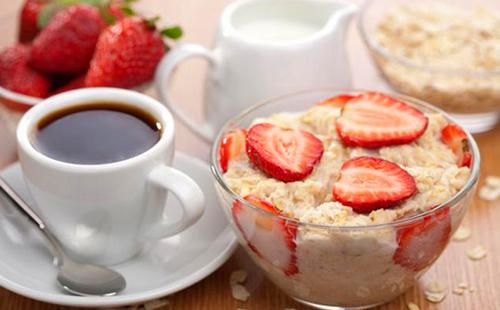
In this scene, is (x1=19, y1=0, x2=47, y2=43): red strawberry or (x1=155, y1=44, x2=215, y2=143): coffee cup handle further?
(x1=19, y1=0, x2=47, y2=43): red strawberry

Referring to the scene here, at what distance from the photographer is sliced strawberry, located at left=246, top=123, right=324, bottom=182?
1207 mm

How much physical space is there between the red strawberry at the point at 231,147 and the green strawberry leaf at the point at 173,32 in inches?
14.3

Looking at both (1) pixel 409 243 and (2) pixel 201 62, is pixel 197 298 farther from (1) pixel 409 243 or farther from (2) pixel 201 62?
(2) pixel 201 62

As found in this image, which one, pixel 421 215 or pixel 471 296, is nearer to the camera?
pixel 421 215

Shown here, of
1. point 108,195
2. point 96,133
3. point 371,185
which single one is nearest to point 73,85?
point 96,133

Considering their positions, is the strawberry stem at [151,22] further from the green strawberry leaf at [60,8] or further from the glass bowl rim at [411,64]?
the glass bowl rim at [411,64]

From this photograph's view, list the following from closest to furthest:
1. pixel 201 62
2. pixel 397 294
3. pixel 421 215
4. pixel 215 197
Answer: pixel 421 215, pixel 397 294, pixel 215 197, pixel 201 62

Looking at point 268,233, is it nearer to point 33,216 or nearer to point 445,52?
point 33,216

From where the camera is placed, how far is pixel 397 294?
4.09ft

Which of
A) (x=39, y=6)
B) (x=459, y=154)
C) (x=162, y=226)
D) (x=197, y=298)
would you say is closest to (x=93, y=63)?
(x=39, y=6)

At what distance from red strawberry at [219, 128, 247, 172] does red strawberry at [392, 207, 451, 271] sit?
0.88 ft

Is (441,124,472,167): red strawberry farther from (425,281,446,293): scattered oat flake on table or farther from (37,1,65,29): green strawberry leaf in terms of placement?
(37,1,65,29): green strawberry leaf

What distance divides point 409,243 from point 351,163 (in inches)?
5.4

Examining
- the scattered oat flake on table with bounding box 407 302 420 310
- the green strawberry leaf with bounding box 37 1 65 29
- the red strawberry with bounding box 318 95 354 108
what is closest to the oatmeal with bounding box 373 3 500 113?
the red strawberry with bounding box 318 95 354 108
